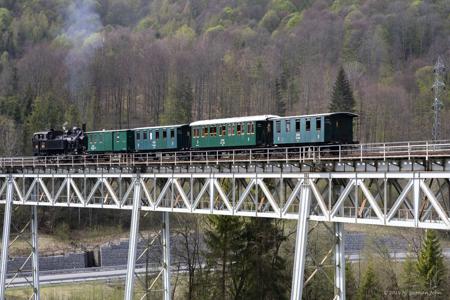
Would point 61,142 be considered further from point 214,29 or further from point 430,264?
point 214,29

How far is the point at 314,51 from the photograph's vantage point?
153m

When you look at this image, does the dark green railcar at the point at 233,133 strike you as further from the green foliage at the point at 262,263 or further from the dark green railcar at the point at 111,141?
the green foliage at the point at 262,263

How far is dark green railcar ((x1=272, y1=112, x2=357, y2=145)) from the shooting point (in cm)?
3825

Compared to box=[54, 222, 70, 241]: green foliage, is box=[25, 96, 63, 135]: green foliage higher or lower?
higher

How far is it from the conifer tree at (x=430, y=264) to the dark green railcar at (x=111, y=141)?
23.9 m

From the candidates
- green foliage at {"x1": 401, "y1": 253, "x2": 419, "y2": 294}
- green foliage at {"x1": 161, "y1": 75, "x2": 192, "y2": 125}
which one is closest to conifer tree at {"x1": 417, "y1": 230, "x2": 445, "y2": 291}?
green foliage at {"x1": 401, "y1": 253, "x2": 419, "y2": 294}

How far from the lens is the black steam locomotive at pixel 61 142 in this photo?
5903 cm

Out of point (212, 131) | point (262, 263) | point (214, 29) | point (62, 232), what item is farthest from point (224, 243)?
point (214, 29)

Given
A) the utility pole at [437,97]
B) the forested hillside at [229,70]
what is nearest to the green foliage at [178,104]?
the forested hillside at [229,70]

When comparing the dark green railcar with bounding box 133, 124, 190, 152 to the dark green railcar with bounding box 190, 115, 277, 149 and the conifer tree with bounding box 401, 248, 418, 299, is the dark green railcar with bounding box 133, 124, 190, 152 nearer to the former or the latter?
the dark green railcar with bounding box 190, 115, 277, 149

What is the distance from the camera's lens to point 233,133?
4347cm

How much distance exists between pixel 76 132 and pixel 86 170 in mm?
14185

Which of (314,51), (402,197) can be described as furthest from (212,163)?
(314,51)

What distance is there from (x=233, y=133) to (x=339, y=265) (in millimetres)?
13443
